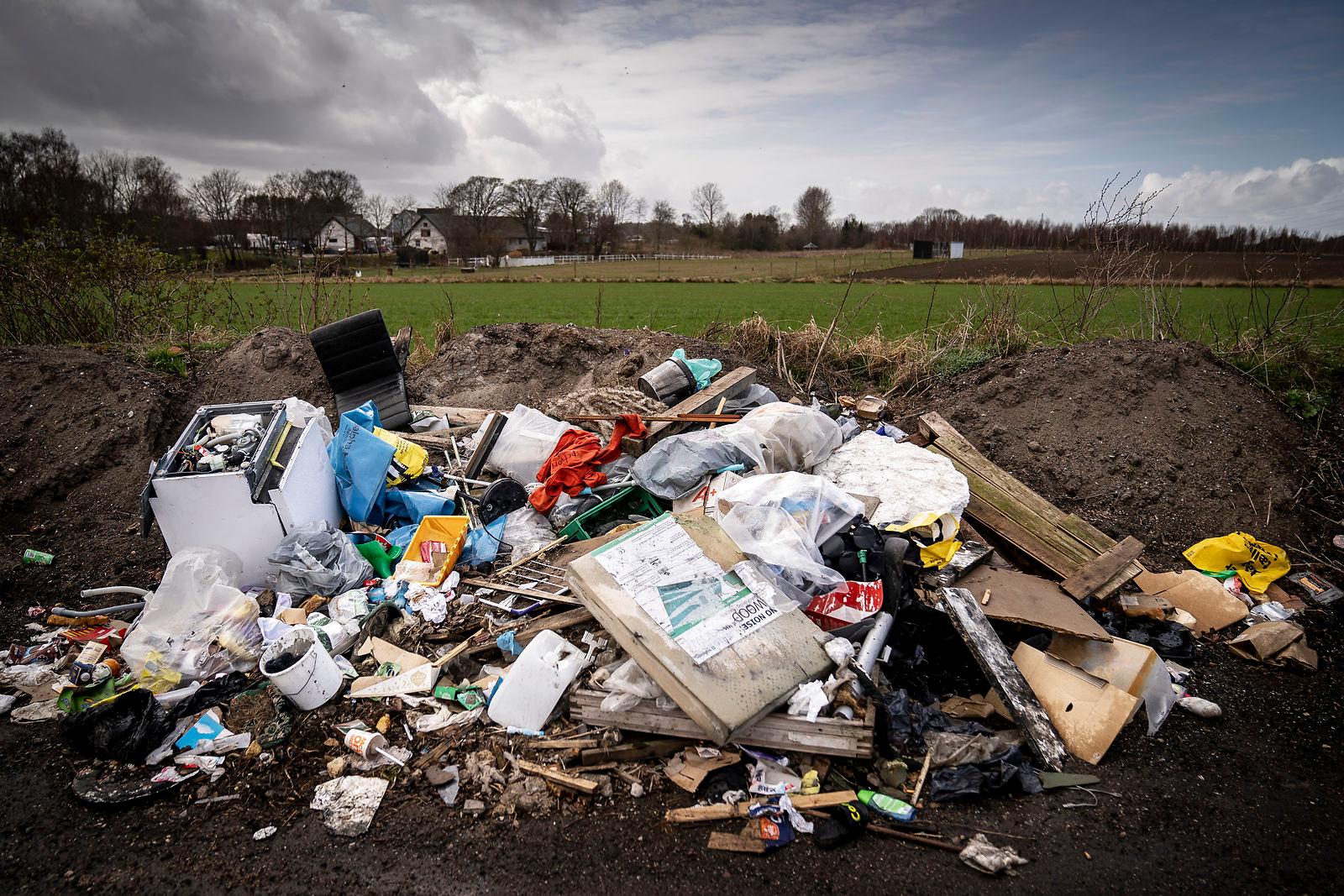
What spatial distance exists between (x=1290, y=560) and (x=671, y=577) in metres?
4.50

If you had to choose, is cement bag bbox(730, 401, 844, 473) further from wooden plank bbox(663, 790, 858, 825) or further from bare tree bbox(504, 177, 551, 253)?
bare tree bbox(504, 177, 551, 253)

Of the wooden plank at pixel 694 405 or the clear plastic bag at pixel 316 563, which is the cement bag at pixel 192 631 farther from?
the wooden plank at pixel 694 405

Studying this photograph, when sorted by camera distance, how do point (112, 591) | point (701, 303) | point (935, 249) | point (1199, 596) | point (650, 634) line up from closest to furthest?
point (650, 634), point (1199, 596), point (112, 591), point (701, 303), point (935, 249)

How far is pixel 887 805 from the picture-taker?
2.59 meters

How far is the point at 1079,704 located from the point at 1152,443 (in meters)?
3.17

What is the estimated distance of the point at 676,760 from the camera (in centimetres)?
281

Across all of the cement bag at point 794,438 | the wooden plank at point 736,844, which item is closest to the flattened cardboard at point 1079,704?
the wooden plank at point 736,844

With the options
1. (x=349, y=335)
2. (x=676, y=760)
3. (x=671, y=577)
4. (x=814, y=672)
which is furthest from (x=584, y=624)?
(x=349, y=335)

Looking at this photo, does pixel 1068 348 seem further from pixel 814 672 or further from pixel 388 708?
pixel 388 708

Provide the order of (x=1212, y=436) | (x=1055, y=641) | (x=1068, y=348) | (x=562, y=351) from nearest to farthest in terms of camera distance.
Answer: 1. (x=1055, y=641)
2. (x=1212, y=436)
3. (x=1068, y=348)
4. (x=562, y=351)

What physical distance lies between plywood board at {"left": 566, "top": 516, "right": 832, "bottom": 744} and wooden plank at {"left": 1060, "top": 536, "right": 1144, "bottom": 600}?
1.72 meters

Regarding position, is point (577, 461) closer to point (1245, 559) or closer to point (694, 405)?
point (694, 405)

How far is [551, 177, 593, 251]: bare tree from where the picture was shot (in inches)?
2085

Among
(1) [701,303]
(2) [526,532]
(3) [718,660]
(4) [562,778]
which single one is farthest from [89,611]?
(1) [701,303]
